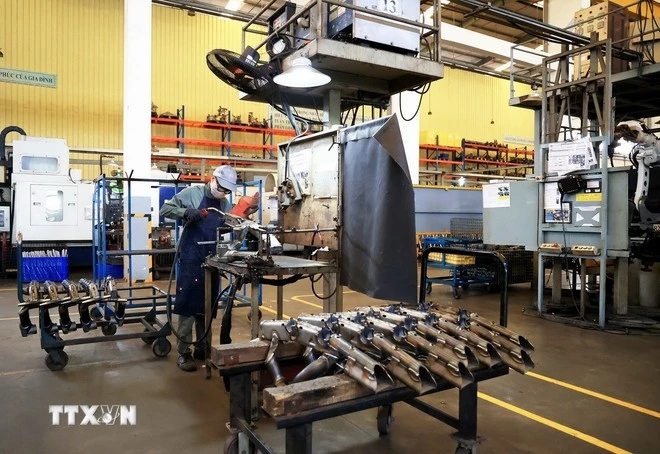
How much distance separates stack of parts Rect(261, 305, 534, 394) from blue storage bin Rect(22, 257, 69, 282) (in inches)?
251

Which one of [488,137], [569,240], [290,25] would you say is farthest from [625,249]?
[488,137]

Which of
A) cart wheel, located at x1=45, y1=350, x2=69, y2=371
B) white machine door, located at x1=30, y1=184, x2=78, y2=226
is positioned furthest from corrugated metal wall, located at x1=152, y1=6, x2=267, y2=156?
cart wheel, located at x1=45, y1=350, x2=69, y2=371

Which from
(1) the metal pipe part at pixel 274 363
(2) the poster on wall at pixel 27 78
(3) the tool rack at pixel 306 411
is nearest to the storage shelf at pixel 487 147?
(2) the poster on wall at pixel 27 78

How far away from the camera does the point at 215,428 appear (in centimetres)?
250

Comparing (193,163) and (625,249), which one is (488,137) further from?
(625,249)

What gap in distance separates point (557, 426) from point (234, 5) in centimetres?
1046

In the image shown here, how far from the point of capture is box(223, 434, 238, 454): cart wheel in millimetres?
2055

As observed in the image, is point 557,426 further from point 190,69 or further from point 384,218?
point 190,69

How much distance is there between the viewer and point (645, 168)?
480 cm

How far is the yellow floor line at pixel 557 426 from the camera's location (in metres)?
2.32

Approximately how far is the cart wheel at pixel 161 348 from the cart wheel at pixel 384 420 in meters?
2.06

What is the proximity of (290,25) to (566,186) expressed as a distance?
322 centimetres

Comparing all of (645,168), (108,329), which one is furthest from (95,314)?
(645,168)

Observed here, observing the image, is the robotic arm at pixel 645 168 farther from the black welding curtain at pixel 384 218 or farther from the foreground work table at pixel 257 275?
the foreground work table at pixel 257 275
